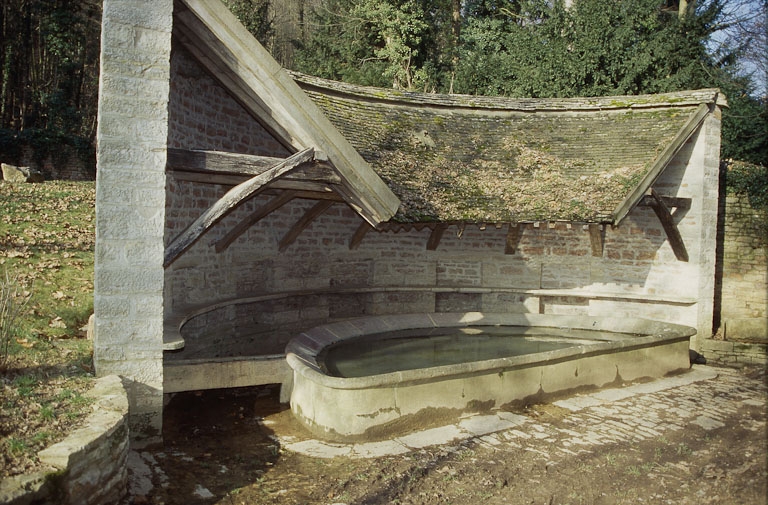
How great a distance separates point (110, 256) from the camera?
464 cm

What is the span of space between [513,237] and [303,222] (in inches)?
148

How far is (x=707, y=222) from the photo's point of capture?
31.7 ft

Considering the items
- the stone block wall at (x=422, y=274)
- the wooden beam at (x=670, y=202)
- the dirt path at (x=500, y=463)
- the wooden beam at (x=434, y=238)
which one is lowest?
the dirt path at (x=500, y=463)

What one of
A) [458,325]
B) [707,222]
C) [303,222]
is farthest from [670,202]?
[303,222]

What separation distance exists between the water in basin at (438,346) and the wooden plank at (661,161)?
6.27 ft

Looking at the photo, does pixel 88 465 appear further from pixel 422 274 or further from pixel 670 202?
pixel 670 202

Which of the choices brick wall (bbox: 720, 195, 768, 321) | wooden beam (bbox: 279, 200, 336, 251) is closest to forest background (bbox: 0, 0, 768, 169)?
brick wall (bbox: 720, 195, 768, 321)

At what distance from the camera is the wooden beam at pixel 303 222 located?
8734 mm

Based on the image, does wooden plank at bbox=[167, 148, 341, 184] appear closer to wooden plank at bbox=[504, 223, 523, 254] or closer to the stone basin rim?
the stone basin rim

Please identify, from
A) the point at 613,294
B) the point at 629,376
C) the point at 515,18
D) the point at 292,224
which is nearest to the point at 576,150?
the point at 613,294

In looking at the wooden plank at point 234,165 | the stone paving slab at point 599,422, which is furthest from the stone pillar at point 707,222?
the wooden plank at point 234,165

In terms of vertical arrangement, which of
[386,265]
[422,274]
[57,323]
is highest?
[386,265]

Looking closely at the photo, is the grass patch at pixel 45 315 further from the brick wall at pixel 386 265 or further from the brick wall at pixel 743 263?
the brick wall at pixel 743 263

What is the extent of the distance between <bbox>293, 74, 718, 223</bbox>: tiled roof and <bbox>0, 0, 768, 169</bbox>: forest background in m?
3.97
